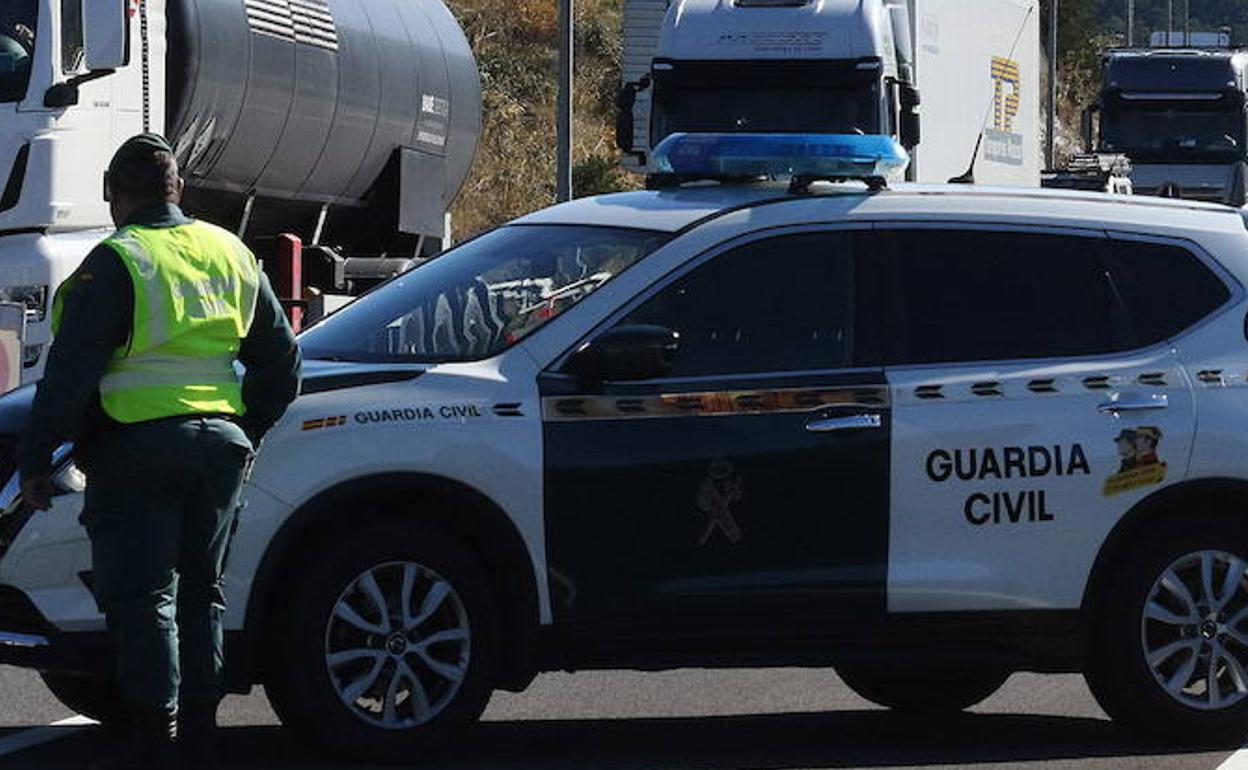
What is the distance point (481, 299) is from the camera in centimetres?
905

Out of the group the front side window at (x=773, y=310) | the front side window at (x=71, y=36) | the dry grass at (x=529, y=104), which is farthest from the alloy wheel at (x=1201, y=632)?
the dry grass at (x=529, y=104)

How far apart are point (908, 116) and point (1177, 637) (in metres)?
→ 14.5

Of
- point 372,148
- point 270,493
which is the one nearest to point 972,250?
point 270,493

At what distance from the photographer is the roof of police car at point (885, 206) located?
9.20 meters

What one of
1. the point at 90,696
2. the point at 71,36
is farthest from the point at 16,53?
the point at 90,696

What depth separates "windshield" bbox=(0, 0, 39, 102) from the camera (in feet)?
50.9

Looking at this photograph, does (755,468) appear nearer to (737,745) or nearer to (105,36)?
(737,745)

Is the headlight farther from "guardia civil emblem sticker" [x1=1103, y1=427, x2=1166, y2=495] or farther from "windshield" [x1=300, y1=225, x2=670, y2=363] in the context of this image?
"guardia civil emblem sticker" [x1=1103, y1=427, x2=1166, y2=495]

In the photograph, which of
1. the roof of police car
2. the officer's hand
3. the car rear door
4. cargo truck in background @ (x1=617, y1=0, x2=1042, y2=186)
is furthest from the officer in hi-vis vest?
cargo truck in background @ (x1=617, y1=0, x2=1042, y2=186)

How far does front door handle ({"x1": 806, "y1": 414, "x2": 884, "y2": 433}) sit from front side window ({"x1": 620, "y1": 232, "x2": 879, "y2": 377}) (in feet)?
0.63

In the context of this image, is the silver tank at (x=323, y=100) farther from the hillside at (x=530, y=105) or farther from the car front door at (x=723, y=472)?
the hillside at (x=530, y=105)

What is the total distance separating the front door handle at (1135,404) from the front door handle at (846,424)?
0.77 metres

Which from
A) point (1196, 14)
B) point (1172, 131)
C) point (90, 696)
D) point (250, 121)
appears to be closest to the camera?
point (90, 696)

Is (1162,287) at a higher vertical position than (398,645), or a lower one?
higher
